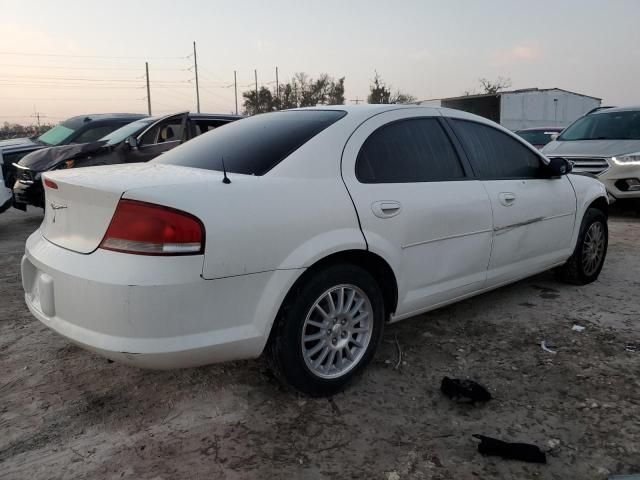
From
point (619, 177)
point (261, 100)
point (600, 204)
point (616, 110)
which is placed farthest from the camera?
point (261, 100)

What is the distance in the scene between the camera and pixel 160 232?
2.25 metres

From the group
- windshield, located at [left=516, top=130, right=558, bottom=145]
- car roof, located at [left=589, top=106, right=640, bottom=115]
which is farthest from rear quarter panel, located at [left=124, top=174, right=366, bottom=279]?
windshield, located at [left=516, top=130, right=558, bottom=145]

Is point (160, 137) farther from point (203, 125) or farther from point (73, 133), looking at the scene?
point (73, 133)

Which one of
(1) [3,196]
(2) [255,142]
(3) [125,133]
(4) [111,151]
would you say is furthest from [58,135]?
(2) [255,142]

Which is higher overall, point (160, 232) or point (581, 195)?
point (160, 232)

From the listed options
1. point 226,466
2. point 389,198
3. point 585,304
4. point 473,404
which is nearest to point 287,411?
point 226,466

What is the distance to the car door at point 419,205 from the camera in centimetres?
292

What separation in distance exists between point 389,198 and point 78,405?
1964mm

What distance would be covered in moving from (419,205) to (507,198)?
95cm

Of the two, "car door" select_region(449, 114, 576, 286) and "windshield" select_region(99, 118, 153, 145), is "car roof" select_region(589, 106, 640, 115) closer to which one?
"car door" select_region(449, 114, 576, 286)

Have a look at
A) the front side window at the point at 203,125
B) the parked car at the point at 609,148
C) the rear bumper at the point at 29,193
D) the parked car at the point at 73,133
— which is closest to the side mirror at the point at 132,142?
the front side window at the point at 203,125

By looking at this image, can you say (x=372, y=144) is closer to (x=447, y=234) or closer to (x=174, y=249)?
(x=447, y=234)

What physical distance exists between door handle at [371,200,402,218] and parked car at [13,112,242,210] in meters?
5.53

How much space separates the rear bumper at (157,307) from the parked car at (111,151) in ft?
18.2
